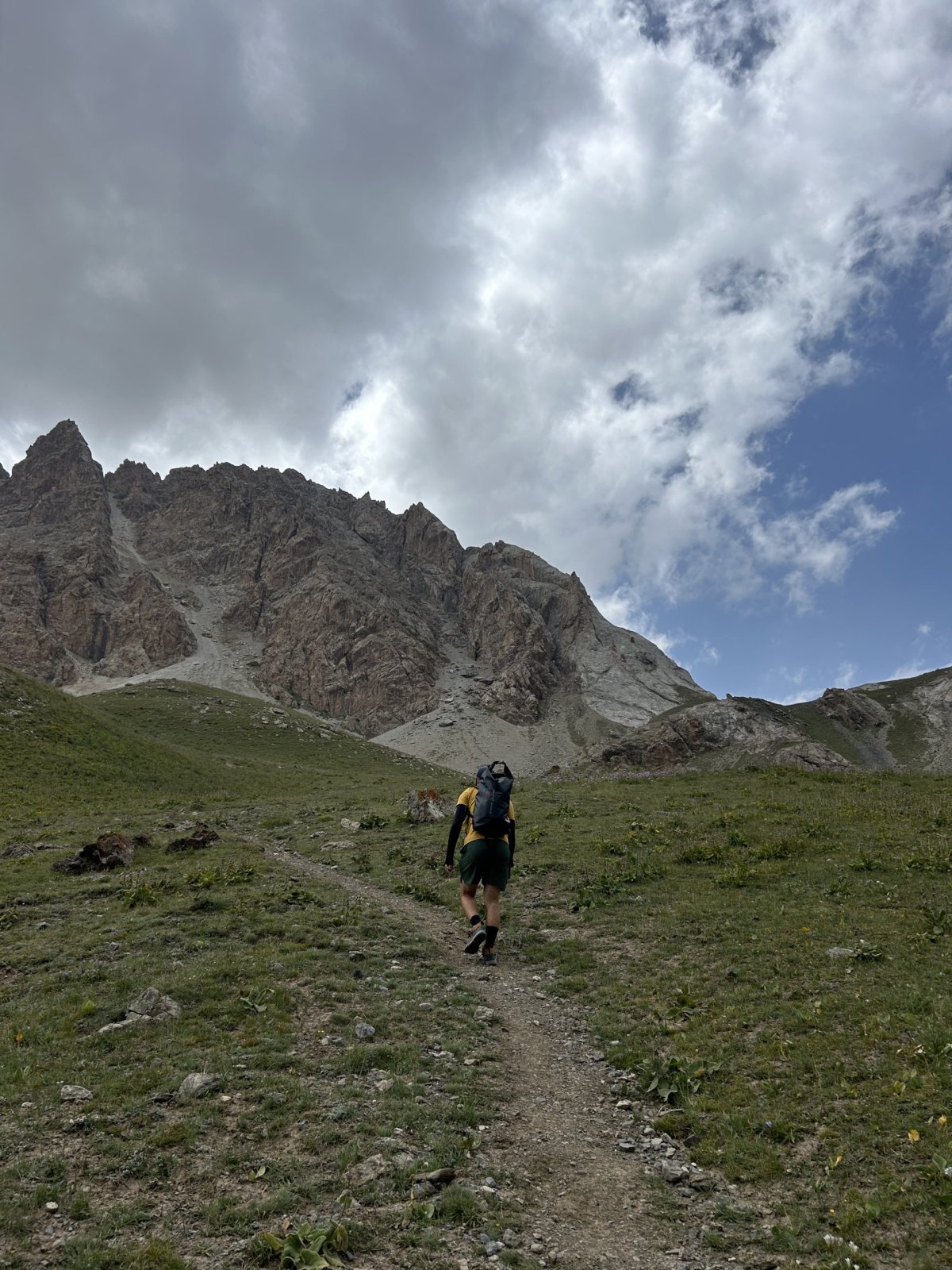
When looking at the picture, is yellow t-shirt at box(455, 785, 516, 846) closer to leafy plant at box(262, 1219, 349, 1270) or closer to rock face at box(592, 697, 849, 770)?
leafy plant at box(262, 1219, 349, 1270)

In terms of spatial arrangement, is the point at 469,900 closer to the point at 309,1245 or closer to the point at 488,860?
the point at 488,860

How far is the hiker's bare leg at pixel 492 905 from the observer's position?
14.5m

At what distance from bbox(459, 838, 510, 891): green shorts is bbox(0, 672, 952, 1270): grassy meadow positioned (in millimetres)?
2281

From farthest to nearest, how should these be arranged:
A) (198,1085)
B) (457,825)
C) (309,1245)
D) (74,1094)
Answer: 1. (457,825)
2. (198,1085)
3. (74,1094)
4. (309,1245)

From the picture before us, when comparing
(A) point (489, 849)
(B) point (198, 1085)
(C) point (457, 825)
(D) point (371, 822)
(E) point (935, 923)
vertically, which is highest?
(C) point (457, 825)

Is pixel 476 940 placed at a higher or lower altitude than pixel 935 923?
lower

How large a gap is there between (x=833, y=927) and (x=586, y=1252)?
10.9 meters

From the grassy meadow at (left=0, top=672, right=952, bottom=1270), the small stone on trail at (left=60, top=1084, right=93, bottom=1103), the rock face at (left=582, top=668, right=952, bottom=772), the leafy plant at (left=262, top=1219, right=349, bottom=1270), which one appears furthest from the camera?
the rock face at (left=582, top=668, right=952, bottom=772)

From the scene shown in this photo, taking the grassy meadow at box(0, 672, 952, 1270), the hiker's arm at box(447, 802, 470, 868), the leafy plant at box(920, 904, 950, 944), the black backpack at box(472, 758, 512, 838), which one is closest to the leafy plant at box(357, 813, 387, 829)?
the grassy meadow at box(0, 672, 952, 1270)

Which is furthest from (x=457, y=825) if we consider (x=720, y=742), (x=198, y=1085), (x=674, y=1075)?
(x=720, y=742)

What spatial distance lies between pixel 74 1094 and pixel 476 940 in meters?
8.22

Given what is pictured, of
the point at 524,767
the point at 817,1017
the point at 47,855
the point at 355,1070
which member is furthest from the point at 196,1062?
the point at 524,767

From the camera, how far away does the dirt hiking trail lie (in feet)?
20.4

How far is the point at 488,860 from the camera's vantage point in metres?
14.4
